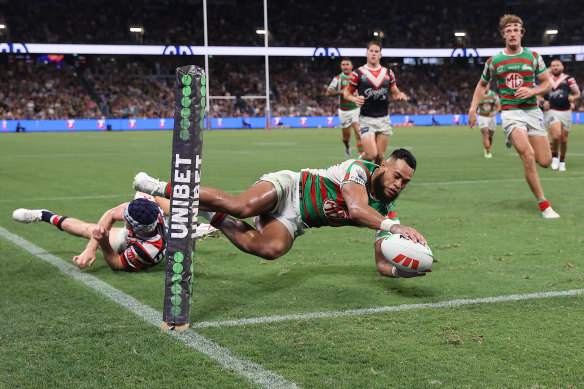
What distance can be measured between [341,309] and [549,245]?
314 centimetres

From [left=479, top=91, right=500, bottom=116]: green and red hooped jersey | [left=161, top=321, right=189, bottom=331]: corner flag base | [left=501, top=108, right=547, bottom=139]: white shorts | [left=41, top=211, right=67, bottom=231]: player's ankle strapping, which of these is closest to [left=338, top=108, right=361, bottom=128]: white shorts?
[left=479, top=91, right=500, bottom=116]: green and red hooped jersey

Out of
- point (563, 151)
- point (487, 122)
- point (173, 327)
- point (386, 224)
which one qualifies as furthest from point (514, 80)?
point (487, 122)

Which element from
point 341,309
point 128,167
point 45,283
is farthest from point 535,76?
point 128,167

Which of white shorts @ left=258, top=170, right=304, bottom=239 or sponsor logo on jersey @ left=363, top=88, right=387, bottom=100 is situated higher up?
sponsor logo on jersey @ left=363, top=88, right=387, bottom=100

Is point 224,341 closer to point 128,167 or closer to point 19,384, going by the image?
point 19,384

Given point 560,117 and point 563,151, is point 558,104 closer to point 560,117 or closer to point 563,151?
point 560,117

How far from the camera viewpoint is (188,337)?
4.12 metres

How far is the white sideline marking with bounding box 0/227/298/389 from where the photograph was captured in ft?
11.4

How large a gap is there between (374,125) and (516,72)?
3.47 m

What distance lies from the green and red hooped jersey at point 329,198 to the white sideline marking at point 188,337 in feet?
4.73

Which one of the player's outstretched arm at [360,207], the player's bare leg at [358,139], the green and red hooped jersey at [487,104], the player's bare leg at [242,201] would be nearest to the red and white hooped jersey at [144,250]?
the player's bare leg at [242,201]

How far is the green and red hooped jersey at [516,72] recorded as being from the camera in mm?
9281

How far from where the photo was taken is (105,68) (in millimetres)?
50625

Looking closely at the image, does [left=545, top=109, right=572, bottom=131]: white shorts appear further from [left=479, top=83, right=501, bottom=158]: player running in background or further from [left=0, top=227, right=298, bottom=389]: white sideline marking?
[left=0, top=227, right=298, bottom=389]: white sideline marking
